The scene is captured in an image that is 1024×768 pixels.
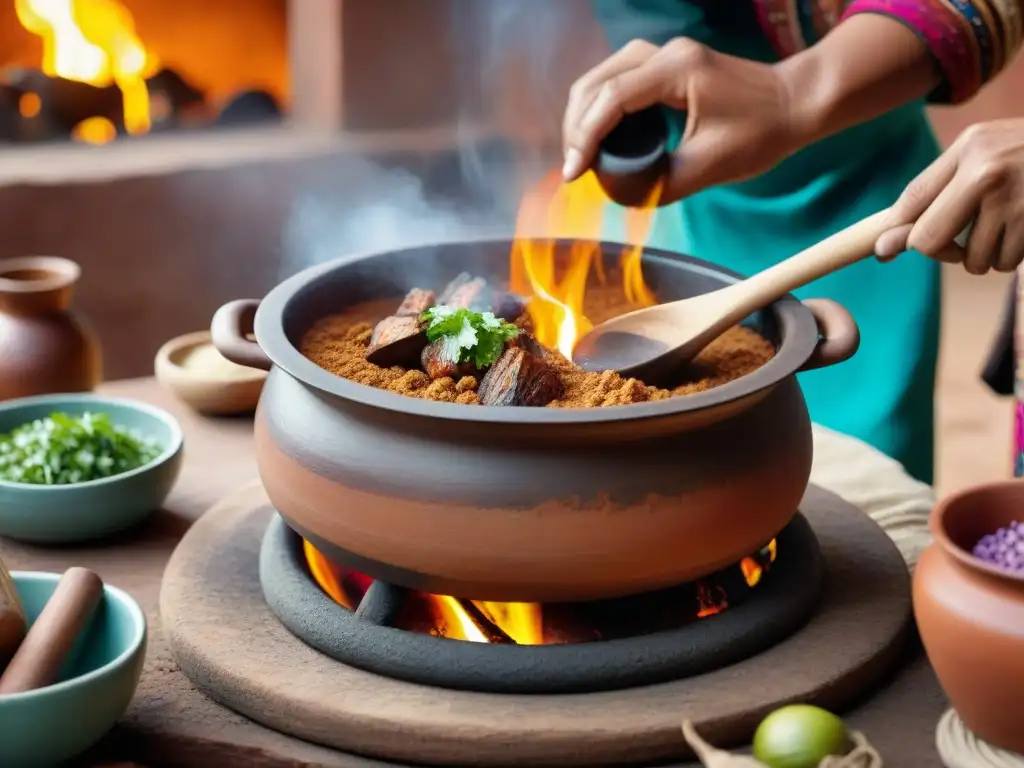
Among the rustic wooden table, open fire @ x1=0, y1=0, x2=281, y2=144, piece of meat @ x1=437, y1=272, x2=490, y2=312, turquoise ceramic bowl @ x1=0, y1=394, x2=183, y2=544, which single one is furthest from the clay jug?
open fire @ x1=0, y1=0, x2=281, y2=144

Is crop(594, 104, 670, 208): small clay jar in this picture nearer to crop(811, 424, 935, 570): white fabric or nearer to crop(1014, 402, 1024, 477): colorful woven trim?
crop(811, 424, 935, 570): white fabric

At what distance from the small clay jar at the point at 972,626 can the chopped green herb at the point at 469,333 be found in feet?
1.43

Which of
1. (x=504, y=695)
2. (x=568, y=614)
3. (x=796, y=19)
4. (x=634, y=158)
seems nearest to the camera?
(x=504, y=695)

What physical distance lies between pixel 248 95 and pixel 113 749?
2.84 meters

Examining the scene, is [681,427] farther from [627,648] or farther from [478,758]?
[478,758]

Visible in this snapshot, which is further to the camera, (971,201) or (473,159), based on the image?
(473,159)

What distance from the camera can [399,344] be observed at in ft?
4.40

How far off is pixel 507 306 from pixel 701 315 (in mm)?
214

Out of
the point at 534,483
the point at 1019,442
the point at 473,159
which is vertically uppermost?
the point at 534,483

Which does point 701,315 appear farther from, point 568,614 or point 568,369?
point 568,614

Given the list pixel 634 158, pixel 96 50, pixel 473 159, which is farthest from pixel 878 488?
pixel 96 50

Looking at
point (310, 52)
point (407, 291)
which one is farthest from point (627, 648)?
point (310, 52)

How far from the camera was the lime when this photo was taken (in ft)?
3.52

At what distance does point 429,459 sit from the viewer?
1.16 metres
